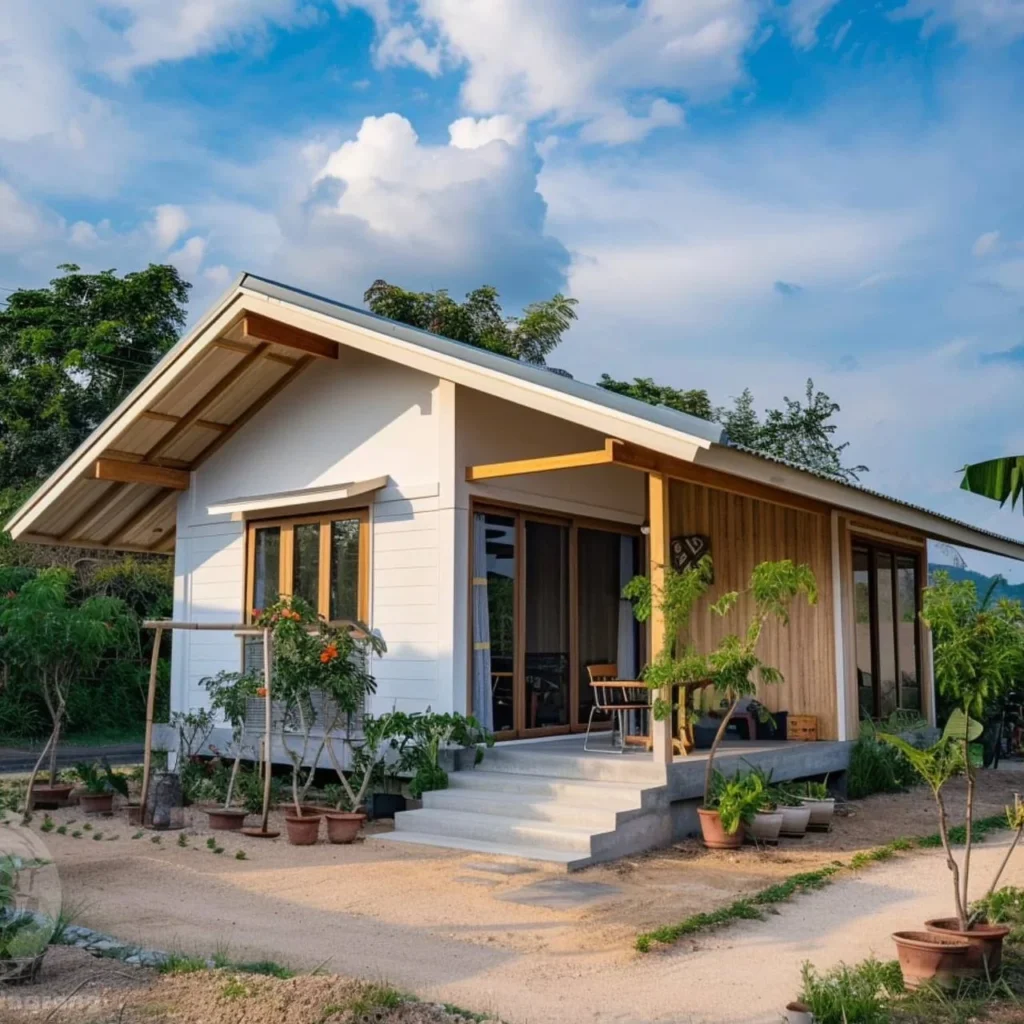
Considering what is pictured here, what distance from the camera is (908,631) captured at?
13.6m

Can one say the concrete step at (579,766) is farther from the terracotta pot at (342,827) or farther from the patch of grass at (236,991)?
the patch of grass at (236,991)

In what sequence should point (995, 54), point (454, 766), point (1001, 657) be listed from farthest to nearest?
point (995, 54), point (454, 766), point (1001, 657)

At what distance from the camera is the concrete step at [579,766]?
8.69 meters

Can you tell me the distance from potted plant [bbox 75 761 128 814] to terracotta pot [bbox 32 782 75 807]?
199 mm

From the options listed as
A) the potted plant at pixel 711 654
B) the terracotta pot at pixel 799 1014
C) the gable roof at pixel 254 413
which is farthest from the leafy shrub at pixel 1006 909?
the gable roof at pixel 254 413

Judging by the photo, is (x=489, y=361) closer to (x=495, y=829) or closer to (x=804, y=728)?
(x=495, y=829)

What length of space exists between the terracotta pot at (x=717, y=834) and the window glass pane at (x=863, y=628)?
4.16 m

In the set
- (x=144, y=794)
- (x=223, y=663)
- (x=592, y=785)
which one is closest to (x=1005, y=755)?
(x=592, y=785)

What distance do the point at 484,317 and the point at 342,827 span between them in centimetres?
1953

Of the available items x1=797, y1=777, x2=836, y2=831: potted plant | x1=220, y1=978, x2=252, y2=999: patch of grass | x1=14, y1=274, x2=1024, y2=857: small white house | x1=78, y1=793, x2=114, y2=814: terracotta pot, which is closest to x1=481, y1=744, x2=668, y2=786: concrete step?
x1=14, y1=274, x2=1024, y2=857: small white house

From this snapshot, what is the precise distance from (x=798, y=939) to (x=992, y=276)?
10.3m

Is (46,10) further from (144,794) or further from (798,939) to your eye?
(798,939)

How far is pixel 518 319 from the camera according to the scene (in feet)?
88.8

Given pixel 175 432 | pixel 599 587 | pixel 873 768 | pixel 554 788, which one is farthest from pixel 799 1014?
pixel 175 432
